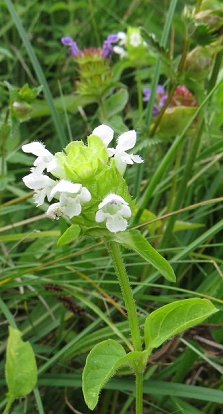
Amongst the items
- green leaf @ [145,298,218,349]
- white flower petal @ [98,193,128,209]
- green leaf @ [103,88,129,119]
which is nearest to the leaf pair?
green leaf @ [145,298,218,349]

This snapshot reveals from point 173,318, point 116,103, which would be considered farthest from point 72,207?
point 116,103

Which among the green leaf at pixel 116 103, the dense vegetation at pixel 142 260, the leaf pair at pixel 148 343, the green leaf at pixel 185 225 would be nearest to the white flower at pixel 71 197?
the leaf pair at pixel 148 343

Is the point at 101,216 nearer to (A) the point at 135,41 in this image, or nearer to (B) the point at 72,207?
(B) the point at 72,207

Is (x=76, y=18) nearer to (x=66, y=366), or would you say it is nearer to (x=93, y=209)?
(x=66, y=366)

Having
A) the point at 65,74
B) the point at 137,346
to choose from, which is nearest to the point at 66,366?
the point at 137,346

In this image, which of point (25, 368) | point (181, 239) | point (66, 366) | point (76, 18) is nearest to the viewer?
point (25, 368)

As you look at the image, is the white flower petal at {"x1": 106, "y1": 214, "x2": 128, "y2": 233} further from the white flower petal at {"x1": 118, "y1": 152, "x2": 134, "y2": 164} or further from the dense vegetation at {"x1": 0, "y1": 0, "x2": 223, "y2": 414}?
the dense vegetation at {"x1": 0, "y1": 0, "x2": 223, "y2": 414}

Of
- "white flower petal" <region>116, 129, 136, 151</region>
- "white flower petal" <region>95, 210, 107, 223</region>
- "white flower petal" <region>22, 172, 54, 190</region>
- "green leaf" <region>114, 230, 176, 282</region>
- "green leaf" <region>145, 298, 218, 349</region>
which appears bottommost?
"green leaf" <region>145, 298, 218, 349</region>
